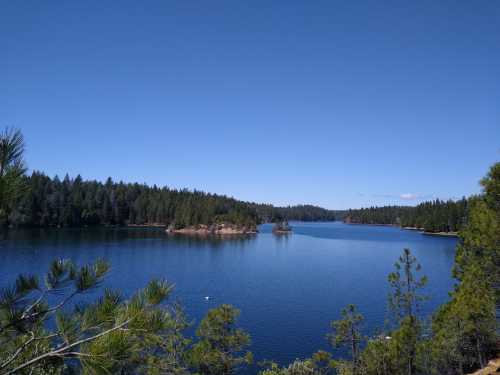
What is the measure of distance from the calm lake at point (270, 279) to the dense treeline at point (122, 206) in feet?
146

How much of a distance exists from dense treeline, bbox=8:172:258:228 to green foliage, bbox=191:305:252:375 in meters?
93.9

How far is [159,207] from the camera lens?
484ft

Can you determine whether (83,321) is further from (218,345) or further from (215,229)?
(215,229)

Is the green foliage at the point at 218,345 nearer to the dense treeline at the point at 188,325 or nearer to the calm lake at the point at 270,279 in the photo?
the dense treeline at the point at 188,325

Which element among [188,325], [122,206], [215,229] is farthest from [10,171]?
[122,206]

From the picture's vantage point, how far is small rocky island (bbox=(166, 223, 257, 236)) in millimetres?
123569

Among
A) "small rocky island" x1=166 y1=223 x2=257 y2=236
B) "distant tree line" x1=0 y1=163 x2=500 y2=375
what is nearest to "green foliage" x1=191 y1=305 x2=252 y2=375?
"distant tree line" x1=0 y1=163 x2=500 y2=375

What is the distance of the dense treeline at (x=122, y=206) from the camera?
113 meters

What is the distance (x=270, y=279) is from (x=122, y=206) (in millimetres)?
111792

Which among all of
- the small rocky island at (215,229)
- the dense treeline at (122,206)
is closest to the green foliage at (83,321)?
the dense treeline at (122,206)

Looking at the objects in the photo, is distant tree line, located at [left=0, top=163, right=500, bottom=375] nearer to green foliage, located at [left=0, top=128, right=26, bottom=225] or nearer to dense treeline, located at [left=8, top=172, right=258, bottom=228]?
green foliage, located at [left=0, top=128, right=26, bottom=225]

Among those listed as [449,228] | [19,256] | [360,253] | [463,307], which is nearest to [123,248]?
[19,256]

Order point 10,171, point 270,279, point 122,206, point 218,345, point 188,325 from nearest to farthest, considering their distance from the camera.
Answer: point 10,171 < point 188,325 < point 218,345 < point 270,279 < point 122,206

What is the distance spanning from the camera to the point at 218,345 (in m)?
16.4
